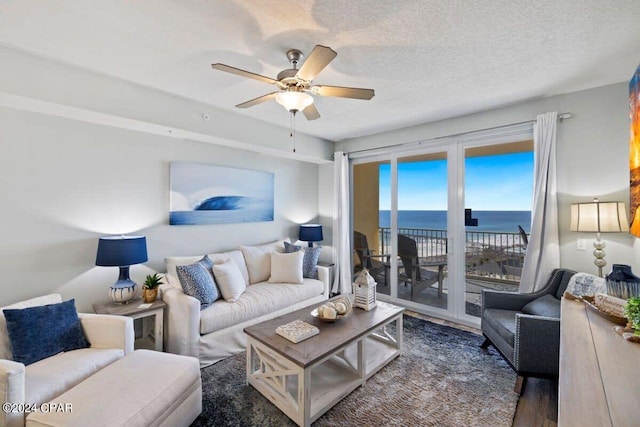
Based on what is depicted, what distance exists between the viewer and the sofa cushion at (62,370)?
1.53 meters

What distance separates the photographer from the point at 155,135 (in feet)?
10.1

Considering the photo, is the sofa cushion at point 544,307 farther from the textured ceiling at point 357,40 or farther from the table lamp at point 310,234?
the table lamp at point 310,234

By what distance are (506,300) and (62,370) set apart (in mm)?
3586

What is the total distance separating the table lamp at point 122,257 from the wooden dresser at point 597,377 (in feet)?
9.72

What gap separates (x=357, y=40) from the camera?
1880 millimetres

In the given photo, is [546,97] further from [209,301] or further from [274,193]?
[209,301]

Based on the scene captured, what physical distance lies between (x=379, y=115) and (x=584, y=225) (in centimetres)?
233

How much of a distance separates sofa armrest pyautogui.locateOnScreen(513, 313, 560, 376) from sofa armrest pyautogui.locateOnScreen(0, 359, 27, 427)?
314 cm

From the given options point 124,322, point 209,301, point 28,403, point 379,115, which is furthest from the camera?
point 379,115

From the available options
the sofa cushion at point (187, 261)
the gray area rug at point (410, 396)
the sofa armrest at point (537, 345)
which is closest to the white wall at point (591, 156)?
the sofa armrest at point (537, 345)

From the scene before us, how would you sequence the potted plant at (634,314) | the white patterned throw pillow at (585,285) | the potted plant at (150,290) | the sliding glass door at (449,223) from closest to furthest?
the potted plant at (634,314) → the white patterned throw pillow at (585,285) → the potted plant at (150,290) → the sliding glass door at (449,223)

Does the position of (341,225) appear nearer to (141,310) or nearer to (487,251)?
(487,251)

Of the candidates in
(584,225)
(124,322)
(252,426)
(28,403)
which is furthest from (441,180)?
(28,403)

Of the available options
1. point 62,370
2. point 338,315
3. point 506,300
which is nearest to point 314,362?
point 338,315
